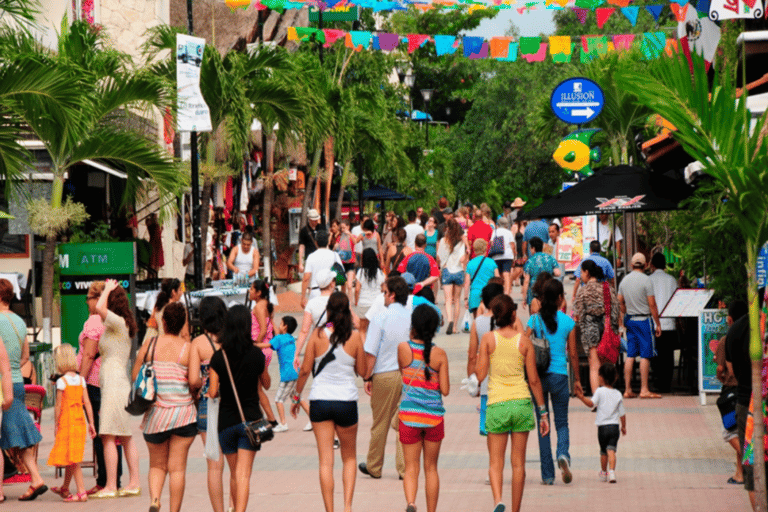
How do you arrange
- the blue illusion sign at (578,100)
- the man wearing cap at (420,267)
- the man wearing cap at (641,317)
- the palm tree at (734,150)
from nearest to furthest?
the palm tree at (734,150)
the man wearing cap at (641,317)
the man wearing cap at (420,267)
the blue illusion sign at (578,100)

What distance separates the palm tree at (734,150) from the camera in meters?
6.70

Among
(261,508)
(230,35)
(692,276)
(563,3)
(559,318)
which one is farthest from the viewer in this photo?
(230,35)

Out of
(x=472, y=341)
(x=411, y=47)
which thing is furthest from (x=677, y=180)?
(x=411, y=47)

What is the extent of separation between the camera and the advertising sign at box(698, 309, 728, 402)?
1344 centimetres

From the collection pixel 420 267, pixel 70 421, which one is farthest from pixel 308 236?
pixel 70 421

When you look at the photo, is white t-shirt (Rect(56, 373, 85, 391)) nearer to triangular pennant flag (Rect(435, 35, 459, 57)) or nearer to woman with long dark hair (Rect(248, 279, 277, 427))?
woman with long dark hair (Rect(248, 279, 277, 427))

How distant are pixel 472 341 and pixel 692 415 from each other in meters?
4.94

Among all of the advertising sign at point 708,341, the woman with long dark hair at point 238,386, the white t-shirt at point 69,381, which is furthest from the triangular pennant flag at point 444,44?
the woman with long dark hair at point 238,386

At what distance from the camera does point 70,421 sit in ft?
31.8

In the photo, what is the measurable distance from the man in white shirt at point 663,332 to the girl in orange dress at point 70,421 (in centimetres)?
756

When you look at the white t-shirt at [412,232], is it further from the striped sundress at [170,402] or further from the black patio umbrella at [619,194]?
the striped sundress at [170,402]

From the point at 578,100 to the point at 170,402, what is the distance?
38.8 ft

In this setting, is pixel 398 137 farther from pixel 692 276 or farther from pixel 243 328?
pixel 243 328

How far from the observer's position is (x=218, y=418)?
803 centimetres
